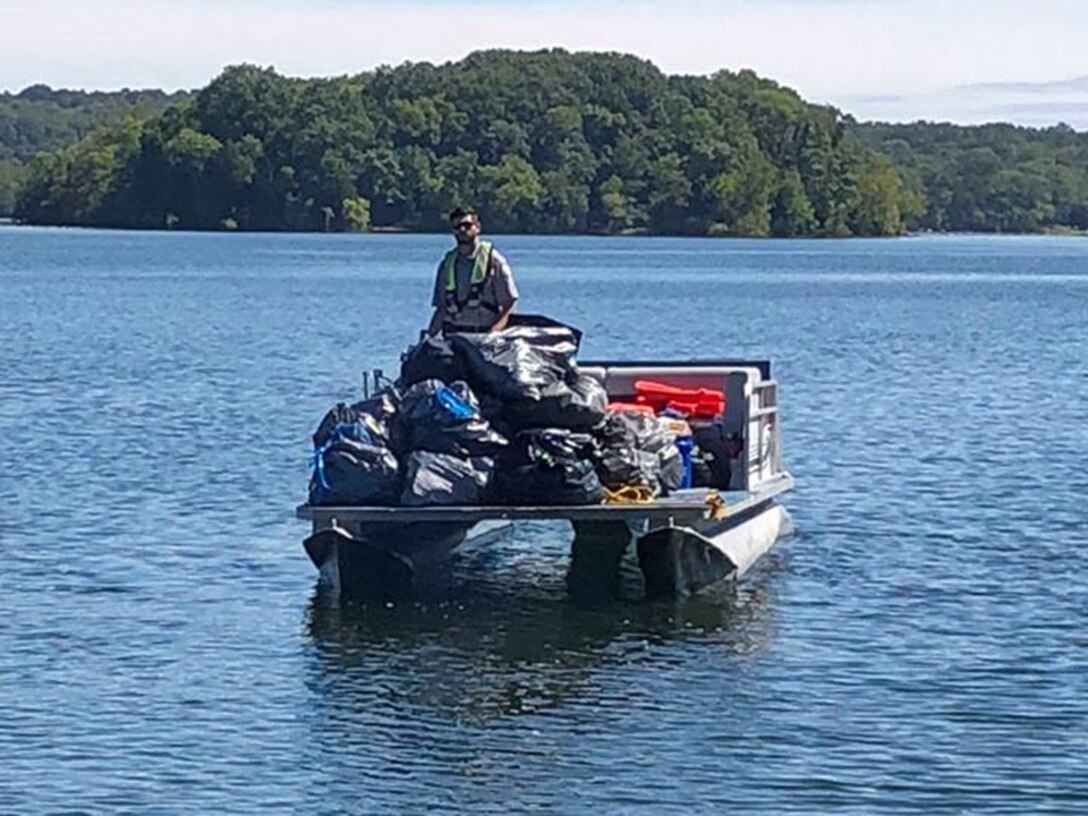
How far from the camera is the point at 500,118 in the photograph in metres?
178

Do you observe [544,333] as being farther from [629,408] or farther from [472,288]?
[629,408]

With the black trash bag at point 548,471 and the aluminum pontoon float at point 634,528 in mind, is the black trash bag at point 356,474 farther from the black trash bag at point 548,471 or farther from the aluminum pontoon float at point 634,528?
the black trash bag at point 548,471

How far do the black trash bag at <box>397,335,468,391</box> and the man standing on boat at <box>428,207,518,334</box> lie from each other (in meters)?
0.45

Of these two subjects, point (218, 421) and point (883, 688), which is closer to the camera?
point (883, 688)

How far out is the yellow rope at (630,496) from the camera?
1598 cm

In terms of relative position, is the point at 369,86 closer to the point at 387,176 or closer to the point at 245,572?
the point at 387,176

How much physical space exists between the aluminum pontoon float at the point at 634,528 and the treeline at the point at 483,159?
147356 mm

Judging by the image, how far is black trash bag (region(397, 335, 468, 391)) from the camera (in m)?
16.5

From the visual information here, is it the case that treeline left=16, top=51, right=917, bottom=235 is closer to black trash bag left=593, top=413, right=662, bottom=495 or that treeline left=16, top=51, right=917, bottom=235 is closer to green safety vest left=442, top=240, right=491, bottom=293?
green safety vest left=442, top=240, right=491, bottom=293

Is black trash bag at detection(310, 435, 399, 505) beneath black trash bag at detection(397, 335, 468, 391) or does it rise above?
beneath

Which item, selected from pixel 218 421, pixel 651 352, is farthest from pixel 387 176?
pixel 218 421

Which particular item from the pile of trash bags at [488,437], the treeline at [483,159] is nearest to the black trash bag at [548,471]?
the pile of trash bags at [488,437]

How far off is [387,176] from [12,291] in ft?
307

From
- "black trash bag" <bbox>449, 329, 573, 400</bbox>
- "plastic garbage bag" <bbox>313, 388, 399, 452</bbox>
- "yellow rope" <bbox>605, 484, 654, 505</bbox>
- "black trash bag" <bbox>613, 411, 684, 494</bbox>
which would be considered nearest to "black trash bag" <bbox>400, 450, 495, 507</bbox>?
"plastic garbage bag" <bbox>313, 388, 399, 452</bbox>
